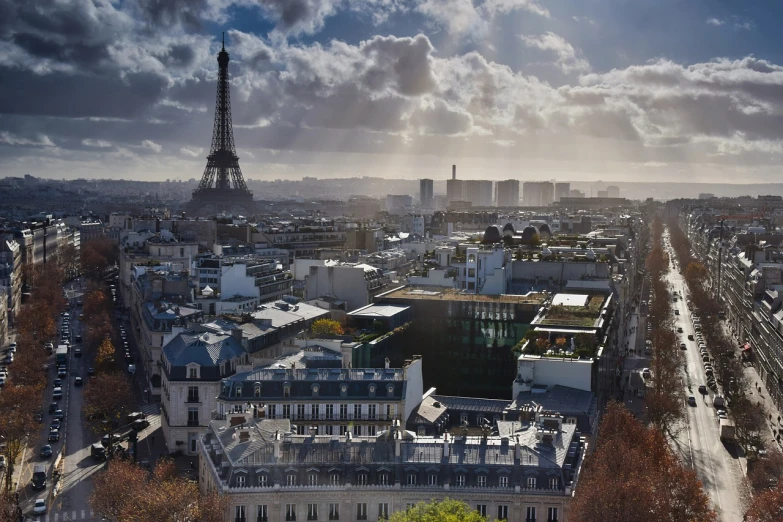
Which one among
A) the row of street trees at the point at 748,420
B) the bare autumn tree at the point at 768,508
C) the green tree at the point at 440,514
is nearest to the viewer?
the green tree at the point at 440,514

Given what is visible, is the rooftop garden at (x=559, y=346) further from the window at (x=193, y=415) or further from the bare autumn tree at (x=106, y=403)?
the bare autumn tree at (x=106, y=403)

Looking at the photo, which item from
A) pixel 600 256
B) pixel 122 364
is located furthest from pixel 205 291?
pixel 600 256

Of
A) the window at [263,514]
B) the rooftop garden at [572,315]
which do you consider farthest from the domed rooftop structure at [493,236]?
the window at [263,514]

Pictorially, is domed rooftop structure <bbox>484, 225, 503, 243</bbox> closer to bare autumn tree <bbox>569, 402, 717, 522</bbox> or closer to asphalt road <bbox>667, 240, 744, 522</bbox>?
asphalt road <bbox>667, 240, 744, 522</bbox>

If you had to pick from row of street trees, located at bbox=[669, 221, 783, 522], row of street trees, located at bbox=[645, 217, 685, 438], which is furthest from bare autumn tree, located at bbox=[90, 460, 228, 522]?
row of street trees, located at bbox=[645, 217, 685, 438]

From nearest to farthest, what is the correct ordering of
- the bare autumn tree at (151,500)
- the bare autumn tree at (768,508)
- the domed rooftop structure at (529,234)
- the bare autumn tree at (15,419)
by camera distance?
the bare autumn tree at (151,500) → the bare autumn tree at (768,508) → the bare autumn tree at (15,419) → the domed rooftop structure at (529,234)

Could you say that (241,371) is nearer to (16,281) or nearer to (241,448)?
(241,448)
